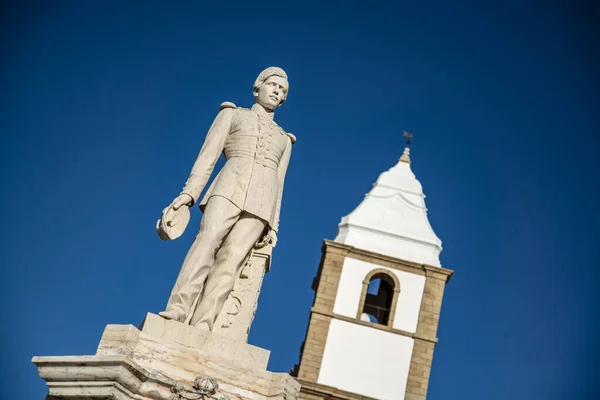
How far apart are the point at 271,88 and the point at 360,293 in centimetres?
2801

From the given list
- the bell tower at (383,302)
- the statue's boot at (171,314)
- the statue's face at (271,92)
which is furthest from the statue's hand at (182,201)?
the bell tower at (383,302)

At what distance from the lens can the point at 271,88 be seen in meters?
8.32

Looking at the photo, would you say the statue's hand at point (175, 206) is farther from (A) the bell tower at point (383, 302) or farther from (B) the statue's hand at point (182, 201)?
(A) the bell tower at point (383, 302)

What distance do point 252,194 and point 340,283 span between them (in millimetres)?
28267

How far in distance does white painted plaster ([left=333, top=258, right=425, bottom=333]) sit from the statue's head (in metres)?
27.7

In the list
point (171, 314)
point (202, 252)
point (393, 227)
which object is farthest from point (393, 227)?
point (171, 314)

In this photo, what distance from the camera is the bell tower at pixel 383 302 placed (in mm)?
34875

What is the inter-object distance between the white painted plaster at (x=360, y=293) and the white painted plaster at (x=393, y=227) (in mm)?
571

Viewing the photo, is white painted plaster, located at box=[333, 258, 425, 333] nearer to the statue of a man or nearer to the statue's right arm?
the statue of a man

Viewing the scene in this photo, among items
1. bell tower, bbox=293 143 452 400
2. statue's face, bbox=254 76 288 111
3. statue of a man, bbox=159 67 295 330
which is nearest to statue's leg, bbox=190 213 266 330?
statue of a man, bbox=159 67 295 330

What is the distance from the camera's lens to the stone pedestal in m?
6.68

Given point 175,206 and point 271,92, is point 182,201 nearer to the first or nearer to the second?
point 175,206

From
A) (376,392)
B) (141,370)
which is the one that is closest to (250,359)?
(141,370)

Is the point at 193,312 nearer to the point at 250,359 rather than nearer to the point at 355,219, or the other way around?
the point at 250,359
